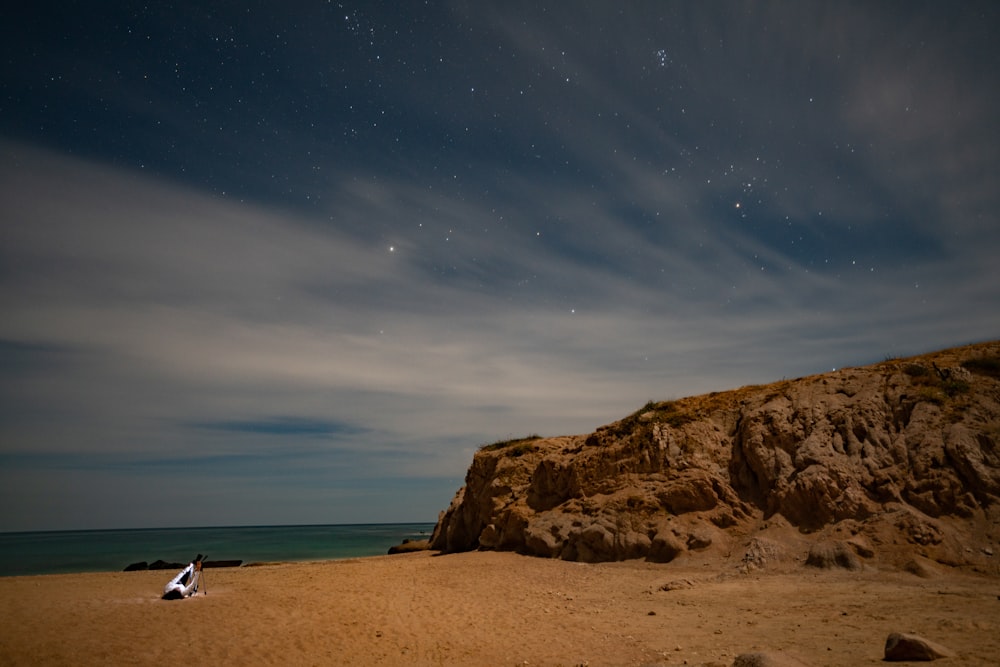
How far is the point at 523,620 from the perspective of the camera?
12320 millimetres

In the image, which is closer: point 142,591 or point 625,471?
point 142,591

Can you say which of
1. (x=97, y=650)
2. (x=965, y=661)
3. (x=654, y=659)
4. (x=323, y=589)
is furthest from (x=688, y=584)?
(x=97, y=650)

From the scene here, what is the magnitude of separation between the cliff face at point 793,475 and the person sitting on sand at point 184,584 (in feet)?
45.2

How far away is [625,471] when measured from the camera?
77.3 ft

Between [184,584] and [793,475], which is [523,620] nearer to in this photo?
[184,584]

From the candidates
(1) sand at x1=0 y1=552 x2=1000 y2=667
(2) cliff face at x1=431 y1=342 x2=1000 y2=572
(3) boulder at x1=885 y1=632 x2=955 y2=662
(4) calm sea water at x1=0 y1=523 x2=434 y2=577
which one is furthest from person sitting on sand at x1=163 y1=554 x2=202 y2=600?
(4) calm sea water at x1=0 y1=523 x2=434 y2=577

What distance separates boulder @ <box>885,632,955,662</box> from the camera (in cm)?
671

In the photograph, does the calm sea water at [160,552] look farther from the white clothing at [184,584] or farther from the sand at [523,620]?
the sand at [523,620]

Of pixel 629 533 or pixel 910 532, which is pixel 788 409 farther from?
pixel 629 533

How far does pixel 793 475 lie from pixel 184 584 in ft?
72.0

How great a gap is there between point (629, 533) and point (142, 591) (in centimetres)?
1847

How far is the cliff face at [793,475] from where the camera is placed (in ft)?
50.8

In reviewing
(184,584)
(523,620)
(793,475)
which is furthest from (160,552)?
(793,475)

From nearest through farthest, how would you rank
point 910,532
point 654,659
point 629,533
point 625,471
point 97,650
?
point 654,659, point 97,650, point 910,532, point 629,533, point 625,471
